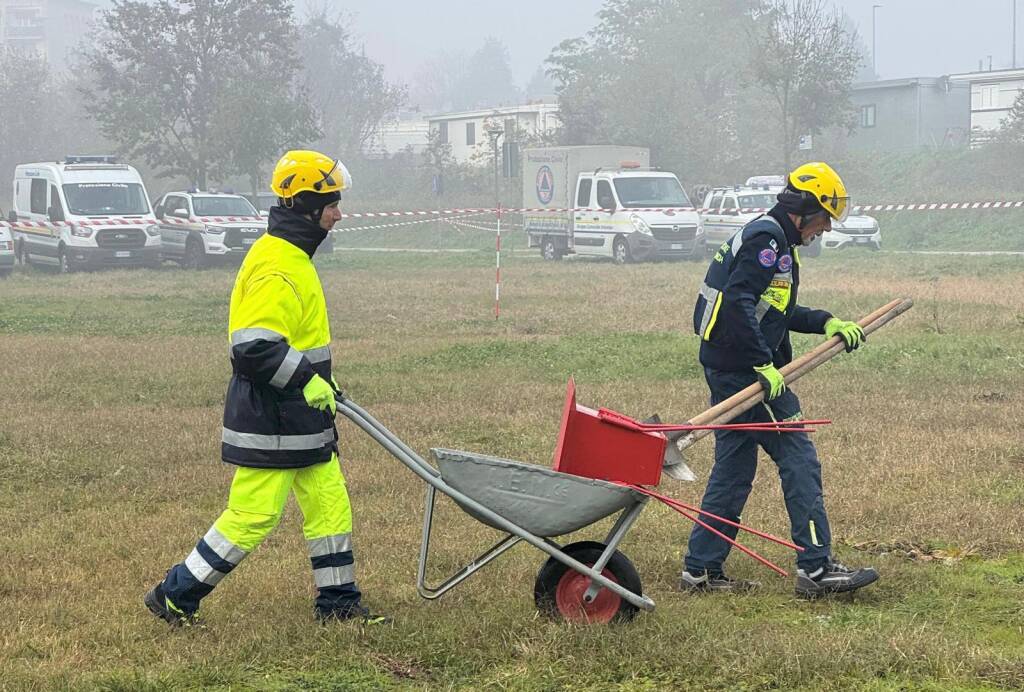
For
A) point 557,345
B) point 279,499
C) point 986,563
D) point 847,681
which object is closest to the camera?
point 847,681

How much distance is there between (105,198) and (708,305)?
26840 millimetres

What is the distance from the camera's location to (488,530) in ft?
24.1

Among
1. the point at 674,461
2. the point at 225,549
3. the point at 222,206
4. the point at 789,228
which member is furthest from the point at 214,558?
the point at 222,206

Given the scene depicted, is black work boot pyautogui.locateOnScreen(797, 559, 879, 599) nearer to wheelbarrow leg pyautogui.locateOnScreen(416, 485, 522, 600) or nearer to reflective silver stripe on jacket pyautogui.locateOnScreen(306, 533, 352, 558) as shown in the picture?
wheelbarrow leg pyautogui.locateOnScreen(416, 485, 522, 600)

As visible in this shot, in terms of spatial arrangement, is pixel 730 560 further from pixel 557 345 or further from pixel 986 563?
pixel 557 345

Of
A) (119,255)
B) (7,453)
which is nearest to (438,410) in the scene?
(7,453)

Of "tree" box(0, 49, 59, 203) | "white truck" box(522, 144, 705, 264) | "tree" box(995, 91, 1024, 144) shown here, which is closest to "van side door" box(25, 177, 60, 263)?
"white truck" box(522, 144, 705, 264)

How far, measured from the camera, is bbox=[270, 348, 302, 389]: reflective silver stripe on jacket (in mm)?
5223

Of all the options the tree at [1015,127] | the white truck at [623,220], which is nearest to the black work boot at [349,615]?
the white truck at [623,220]

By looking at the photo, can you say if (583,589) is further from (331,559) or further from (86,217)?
(86,217)

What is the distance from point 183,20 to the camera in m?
43.0

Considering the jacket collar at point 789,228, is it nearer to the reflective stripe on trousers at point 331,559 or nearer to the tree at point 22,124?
the reflective stripe on trousers at point 331,559

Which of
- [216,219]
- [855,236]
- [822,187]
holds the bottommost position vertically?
[855,236]

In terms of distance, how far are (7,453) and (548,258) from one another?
2596cm
